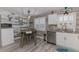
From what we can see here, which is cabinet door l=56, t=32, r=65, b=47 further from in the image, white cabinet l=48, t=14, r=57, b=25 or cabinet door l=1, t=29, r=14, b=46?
cabinet door l=1, t=29, r=14, b=46

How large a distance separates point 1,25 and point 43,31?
301cm

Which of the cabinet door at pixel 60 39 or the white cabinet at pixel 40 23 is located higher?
the white cabinet at pixel 40 23

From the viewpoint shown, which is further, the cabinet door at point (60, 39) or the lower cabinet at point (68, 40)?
the cabinet door at point (60, 39)

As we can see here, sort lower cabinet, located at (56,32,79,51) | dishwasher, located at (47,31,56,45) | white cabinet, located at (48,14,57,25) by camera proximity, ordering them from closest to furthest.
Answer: lower cabinet, located at (56,32,79,51)
dishwasher, located at (47,31,56,45)
white cabinet, located at (48,14,57,25)

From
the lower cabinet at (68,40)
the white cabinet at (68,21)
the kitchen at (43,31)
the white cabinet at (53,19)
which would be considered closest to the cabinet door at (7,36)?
the kitchen at (43,31)

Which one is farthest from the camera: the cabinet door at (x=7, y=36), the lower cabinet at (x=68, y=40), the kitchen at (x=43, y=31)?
the cabinet door at (x=7, y=36)

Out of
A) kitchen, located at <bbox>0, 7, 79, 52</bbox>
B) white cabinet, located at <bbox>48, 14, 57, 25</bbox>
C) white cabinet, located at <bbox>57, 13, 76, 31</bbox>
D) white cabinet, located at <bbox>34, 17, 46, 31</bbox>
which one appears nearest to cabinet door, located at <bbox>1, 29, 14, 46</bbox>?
kitchen, located at <bbox>0, 7, 79, 52</bbox>

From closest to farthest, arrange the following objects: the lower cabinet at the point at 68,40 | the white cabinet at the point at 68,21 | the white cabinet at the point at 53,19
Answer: the lower cabinet at the point at 68,40 → the white cabinet at the point at 68,21 → the white cabinet at the point at 53,19

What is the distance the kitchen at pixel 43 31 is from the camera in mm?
4004

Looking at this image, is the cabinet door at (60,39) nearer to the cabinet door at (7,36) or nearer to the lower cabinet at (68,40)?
the lower cabinet at (68,40)

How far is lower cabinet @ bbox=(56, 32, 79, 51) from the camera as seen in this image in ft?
11.9

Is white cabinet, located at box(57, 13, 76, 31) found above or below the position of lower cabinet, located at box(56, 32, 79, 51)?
above

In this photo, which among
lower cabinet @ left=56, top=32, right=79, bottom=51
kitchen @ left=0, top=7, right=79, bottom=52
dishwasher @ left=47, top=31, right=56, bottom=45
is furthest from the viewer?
dishwasher @ left=47, top=31, right=56, bottom=45
